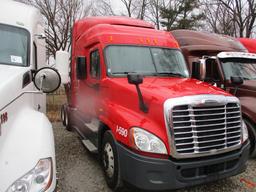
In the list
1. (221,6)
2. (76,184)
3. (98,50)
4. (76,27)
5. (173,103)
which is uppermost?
(221,6)

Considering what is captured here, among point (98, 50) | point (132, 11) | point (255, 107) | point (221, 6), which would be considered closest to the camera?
point (98, 50)

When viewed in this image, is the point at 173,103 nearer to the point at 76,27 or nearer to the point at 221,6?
the point at 76,27

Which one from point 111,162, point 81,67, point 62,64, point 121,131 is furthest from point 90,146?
point 62,64

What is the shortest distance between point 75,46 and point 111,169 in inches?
160

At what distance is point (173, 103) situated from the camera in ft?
12.6

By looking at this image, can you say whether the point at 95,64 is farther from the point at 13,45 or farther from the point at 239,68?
the point at 239,68

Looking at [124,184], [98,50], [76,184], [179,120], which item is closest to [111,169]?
[124,184]

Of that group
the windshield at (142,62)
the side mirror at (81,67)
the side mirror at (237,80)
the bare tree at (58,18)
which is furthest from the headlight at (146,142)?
the bare tree at (58,18)

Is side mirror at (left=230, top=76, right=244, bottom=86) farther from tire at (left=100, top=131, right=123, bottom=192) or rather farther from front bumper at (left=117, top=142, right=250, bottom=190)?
→ tire at (left=100, top=131, right=123, bottom=192)

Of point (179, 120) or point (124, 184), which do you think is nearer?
point (179, 120)

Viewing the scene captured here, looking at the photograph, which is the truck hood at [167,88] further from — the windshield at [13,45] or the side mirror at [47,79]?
the windshield at [13,45]

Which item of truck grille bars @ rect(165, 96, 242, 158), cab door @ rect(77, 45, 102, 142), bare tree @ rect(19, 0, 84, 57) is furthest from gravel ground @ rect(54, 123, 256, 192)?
bare tree @ rect(19, 0, 84, 57)

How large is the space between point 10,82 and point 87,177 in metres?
2.54

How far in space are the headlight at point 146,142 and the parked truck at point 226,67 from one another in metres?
2.71
